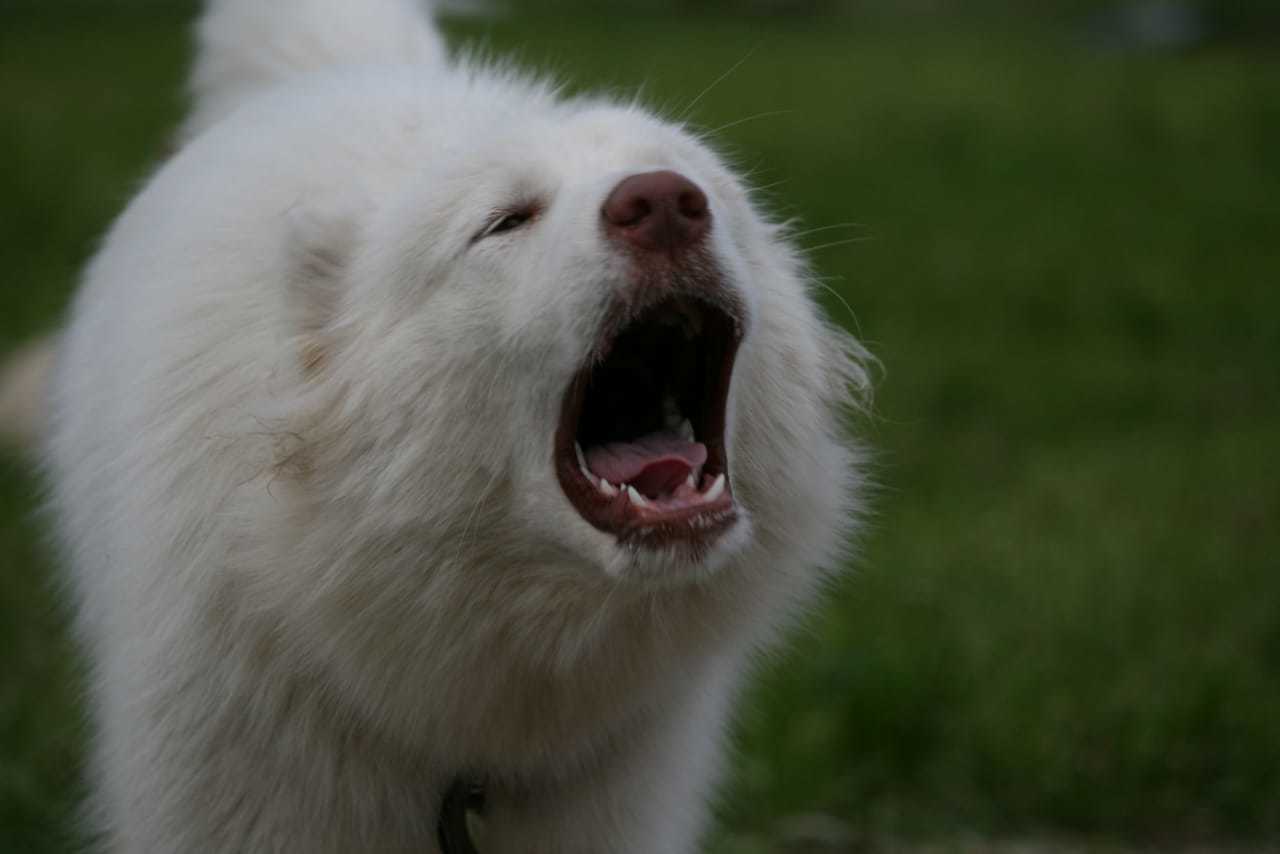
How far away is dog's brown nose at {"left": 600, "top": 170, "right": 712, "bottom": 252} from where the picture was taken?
3.01 meters

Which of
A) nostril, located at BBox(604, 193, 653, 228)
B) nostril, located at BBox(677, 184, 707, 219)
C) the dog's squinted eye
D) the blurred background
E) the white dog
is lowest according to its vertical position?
the blurred background

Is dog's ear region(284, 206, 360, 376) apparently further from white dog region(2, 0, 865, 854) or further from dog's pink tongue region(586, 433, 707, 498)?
dog's pink tongue region(586, 433, 707, 498)

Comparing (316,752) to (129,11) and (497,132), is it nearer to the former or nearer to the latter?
(497,132)

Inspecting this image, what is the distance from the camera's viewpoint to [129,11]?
20766 mm

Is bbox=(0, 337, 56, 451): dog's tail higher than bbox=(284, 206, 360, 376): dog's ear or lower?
lower

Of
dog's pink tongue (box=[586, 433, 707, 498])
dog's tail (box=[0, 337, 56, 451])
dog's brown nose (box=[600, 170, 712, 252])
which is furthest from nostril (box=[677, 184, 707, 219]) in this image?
dog's tail (box=[0, 337, 56, 451])

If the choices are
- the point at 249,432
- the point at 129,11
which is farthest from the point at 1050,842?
the point at 129,11

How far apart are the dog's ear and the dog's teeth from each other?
800 millimetres

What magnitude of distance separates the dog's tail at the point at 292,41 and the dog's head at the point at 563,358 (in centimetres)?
140

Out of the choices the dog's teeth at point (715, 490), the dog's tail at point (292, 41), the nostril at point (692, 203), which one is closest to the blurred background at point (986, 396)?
the nostril at point (692, 203)

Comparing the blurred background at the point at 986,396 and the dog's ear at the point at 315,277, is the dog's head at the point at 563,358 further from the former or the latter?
the blurred background at the point at 986,396

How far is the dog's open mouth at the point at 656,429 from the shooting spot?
10.0 ft

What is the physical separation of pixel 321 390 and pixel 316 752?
2.32ft

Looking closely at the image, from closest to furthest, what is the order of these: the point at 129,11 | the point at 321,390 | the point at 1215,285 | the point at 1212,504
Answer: the point at 321,390, the point at 1212,504, the point at 1215,285, the point at 129,11
